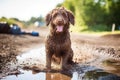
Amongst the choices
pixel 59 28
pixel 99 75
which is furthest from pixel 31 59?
pixel 99 75

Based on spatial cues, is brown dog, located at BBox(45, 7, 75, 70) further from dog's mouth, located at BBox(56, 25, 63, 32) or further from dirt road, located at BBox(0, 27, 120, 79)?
dirt road, located at BBox(0, 27, 120, 79)

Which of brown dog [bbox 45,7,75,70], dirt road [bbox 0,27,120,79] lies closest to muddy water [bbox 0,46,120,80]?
brown dog [bbox 45,7,75,70]

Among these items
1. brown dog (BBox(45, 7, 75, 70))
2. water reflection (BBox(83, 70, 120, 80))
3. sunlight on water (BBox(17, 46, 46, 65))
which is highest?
brown dog (BBox(45, 7, 75, 70))

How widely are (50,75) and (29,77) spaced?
58cm

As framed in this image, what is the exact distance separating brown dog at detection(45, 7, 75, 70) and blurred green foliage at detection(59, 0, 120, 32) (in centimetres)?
3011

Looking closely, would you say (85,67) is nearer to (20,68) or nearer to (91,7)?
(20,68)

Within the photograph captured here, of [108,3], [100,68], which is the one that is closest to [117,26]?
[108,3]

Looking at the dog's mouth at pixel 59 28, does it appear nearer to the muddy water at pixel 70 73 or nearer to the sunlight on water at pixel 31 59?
the muddy water at pixel 70 73

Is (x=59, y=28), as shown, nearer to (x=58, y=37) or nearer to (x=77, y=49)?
(x=58, y=37)

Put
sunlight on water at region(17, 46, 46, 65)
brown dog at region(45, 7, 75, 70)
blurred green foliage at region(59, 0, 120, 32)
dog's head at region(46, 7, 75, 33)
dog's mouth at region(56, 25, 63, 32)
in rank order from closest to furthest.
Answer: dog's head at region(46, 7, 75, 33), dog's mouth at region(56, 25, 63, 32), brown dog at region(45, 7, 75, 70), sunlight on water at region(17, 46, 46, 65), blurred green foliage at region(59, 0, 120, 32)

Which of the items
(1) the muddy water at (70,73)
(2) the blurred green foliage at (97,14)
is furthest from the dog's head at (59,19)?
(2) the blurred green foliage at (97,14)

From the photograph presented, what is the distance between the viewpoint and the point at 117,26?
39438mm

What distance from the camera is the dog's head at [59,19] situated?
6.61m

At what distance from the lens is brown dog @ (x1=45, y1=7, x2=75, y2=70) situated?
22.6ft
